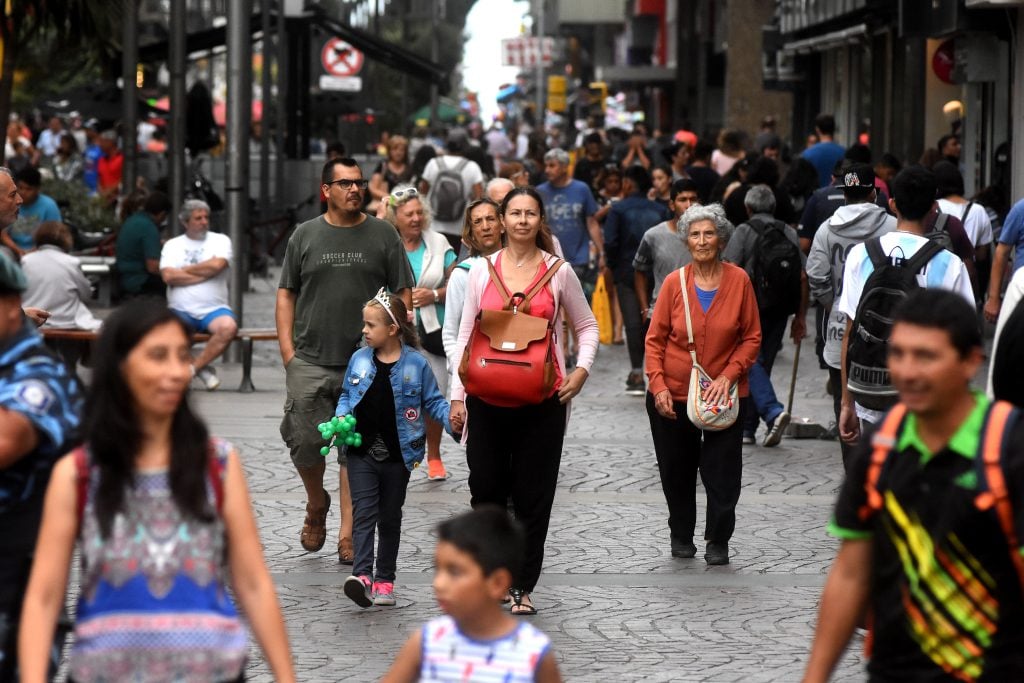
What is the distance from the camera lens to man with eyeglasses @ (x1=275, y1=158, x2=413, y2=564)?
27.0ft

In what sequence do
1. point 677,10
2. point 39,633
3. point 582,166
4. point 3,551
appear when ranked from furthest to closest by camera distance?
1. point 677,10
2. point 582,166
3. point 3,551
4. point 39,633

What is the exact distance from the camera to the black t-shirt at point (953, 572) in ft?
12.2

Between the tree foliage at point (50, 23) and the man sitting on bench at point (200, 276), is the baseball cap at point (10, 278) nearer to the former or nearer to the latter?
the man sitting on bench at point (200, 276)

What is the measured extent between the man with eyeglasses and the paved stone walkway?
66cm

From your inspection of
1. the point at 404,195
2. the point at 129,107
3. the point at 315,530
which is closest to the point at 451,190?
the point at 404,195

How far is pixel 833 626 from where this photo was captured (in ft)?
12.8

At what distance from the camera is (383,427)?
761 cm

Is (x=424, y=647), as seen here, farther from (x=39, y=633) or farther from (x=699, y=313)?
(x=699, y=313)

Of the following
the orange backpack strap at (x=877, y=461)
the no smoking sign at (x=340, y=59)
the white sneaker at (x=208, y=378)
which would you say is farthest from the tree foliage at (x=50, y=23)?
the no smoking sign at (x=340, y=59)

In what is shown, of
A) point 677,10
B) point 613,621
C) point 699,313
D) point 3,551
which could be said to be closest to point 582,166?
point 699,313

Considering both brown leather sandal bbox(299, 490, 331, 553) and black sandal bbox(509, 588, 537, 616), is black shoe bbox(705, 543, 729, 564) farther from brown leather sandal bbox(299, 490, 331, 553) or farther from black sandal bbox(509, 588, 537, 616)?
brown leather sandal bbox(299, 490, 331, 553)

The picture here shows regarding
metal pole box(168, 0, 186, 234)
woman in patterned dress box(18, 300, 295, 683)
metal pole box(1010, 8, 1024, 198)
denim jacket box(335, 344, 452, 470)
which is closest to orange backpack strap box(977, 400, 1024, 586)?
woman in patterned dress box(18, 300, 295, 683)

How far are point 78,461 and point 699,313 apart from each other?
514cm

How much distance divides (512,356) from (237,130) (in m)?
9.74
